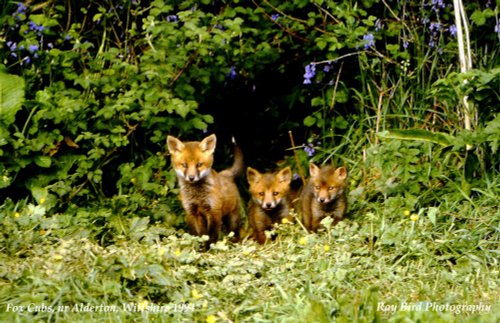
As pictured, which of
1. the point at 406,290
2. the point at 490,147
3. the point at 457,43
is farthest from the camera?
the point at 457,43

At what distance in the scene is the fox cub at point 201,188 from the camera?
25.4ft

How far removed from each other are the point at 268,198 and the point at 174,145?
910mm

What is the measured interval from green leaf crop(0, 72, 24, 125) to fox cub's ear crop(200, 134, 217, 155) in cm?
157

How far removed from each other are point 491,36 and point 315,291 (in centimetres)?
377

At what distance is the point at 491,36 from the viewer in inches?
333

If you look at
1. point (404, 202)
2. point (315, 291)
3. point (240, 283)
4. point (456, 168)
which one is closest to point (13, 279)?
point (240, 283)

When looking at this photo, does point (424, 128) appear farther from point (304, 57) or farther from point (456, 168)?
point (304, 57)

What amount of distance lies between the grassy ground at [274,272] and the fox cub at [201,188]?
0.32 metres

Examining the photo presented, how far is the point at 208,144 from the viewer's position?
7824mm

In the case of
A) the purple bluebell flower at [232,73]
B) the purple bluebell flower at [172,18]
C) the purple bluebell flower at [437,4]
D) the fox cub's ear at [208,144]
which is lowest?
the fox cub's ear at [208,144]

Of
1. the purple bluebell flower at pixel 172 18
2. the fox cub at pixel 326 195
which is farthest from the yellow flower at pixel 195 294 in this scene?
the purple bluebell flower at pixel 172 18

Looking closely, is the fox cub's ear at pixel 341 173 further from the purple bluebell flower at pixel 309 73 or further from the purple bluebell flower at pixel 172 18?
the purple bluebell flower at pixel 172 18

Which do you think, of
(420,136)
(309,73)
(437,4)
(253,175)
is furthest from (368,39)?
Answer: (253,175)

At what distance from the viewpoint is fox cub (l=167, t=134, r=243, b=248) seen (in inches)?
305
